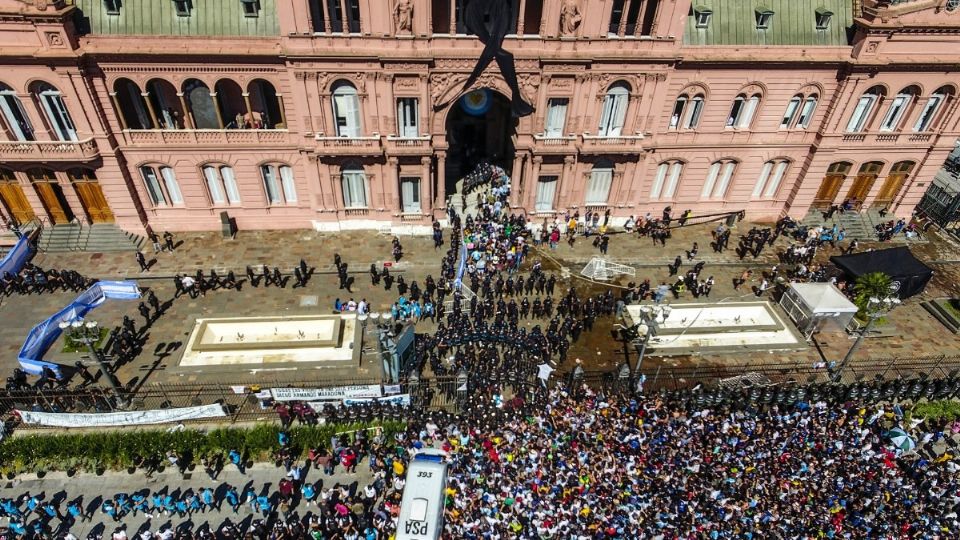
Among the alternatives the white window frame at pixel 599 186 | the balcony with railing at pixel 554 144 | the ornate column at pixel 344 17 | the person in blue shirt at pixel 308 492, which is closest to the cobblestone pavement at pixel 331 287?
the white window frame at pixel 599 186

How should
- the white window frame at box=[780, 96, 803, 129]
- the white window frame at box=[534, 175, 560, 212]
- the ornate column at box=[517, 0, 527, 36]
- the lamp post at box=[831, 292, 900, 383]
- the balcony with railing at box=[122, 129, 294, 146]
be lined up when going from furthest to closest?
1. the white window frame at box=[534, 175, 560, 212]
2. the white window frame at box=[780, 96, 803, 129]
3. the balcony with railing at box=[122, 129, 294, 146]
4. the ornate column at box=[517, 0, 527, 36]
5. the lamp post at box=[831, 292, 900, 383]

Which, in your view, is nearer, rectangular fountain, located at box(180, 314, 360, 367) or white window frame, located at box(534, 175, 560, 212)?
rectangular fountain, located at box(180, 314, 360, 367)

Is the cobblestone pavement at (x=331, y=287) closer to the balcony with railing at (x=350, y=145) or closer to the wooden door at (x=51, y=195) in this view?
the wooden door at (x=51, y=195)

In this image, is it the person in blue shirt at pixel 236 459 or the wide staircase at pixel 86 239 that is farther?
the wide staircase at pixel 86 239

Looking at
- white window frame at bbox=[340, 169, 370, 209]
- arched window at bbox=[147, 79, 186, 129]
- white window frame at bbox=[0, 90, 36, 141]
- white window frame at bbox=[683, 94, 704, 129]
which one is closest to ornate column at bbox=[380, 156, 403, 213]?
white window frame at bbox=[340, 169, 370, 209]

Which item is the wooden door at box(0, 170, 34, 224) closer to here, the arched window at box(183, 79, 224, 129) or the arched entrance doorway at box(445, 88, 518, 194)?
the arched window at box(183, 79, 224, 129)

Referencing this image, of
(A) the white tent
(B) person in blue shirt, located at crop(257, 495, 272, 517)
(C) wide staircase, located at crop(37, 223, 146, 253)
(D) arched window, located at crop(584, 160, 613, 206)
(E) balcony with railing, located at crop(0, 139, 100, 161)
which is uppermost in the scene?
(E) balcony with railing, located at crop(0, 139, 100, 161)

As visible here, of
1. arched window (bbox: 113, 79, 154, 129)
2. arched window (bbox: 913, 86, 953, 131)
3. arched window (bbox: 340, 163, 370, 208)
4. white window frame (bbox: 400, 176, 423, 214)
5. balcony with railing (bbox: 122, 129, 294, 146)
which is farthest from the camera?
white window frame (bbox: 400, 176, 423, 214)

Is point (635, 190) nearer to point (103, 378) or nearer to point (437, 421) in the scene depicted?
point (437, 421)
